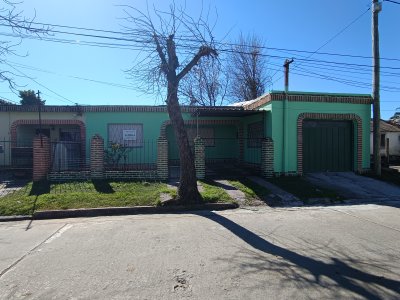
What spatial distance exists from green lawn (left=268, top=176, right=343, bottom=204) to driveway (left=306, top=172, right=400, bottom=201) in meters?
0.39

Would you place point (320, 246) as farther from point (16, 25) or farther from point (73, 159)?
point (73, 159)

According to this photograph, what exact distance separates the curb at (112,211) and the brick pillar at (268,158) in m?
4.28

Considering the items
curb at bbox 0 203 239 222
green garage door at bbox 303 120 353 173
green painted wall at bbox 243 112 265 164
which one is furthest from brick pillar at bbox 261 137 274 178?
curb at bbox 0 203 239 222

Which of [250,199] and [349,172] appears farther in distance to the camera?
[349,172]

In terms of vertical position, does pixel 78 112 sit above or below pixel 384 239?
above

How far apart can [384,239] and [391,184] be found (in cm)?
798

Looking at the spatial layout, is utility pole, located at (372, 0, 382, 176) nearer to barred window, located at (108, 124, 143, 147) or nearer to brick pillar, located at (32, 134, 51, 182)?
barred window, located at (108, 124, 143, 147)

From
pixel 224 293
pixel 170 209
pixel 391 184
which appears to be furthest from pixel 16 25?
pixel 391 184

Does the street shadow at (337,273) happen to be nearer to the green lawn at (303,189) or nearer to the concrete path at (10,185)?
the green lawn at (303,189)

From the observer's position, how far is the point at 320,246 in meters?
5.98

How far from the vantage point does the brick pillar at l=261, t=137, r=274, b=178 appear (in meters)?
14.0

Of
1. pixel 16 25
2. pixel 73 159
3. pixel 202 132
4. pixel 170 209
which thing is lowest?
pixel 170 209

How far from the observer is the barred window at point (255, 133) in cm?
1547

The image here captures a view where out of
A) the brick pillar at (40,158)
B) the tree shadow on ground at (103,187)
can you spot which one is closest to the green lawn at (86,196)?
the tree shadow on ground at (103,187)
